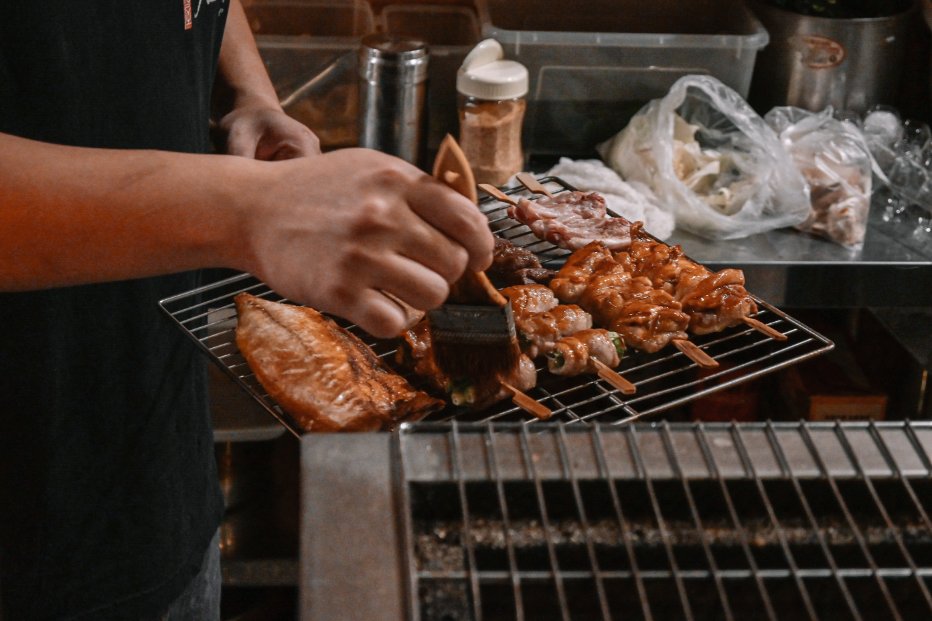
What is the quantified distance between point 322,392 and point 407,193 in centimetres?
56

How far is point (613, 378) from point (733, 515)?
82cm

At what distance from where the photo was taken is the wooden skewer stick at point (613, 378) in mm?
1771

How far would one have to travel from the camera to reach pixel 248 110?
6.55 feet

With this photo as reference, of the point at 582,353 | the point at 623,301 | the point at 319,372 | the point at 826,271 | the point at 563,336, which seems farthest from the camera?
the point at 826,271

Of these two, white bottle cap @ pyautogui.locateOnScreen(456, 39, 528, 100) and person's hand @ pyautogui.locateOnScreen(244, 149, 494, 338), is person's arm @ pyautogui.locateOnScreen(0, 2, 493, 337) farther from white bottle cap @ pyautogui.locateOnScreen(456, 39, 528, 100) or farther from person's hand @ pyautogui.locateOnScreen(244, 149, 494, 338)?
white bottle cap @ pyautogui.locateOnScreen(456, 39, 528, 100)

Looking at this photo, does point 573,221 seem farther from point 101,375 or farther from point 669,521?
point 669,521

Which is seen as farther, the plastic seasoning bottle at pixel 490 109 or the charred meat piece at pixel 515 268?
the plastic seasoning bottle at pixel 490 109

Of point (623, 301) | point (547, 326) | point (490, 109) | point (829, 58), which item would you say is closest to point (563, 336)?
point (547, 326)

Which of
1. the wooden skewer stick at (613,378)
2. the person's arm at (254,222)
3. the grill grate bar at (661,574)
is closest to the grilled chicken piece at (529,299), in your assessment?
the wooden skewer stick at (613,378)

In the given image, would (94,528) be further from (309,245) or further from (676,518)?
(676,518)

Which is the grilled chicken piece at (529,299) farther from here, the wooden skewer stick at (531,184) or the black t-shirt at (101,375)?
the black t-shirt at (101,375)

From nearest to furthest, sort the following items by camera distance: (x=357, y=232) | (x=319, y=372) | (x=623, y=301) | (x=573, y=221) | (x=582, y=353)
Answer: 1. (x=357, y=232)
2. (x=319, y=372)
3. (x=582, y=353)
4. (x=623, y=301)
5. (x=573, y=221)

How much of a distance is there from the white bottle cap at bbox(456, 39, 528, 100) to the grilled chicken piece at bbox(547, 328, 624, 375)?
1107 millimetres

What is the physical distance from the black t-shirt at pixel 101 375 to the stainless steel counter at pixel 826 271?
4.71 ft
